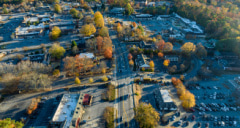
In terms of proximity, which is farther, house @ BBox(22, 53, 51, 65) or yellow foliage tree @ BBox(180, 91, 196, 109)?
house @ BBox(22, 53, 51, 65)

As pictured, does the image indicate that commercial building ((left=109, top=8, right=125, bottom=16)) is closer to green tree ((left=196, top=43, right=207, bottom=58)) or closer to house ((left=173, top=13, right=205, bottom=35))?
house ((left=173, top=13, right=205, bottom=35))

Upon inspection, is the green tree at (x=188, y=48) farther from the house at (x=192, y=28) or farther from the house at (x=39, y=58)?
the house at (x=39, y=58)

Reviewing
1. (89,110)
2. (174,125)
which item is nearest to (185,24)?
(174,125)

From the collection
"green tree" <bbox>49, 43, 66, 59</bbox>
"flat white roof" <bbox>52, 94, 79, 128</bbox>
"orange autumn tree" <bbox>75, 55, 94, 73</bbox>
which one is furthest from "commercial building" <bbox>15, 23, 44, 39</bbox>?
"flat white roof" <bbox>52, 94, 79, 128</bbox>

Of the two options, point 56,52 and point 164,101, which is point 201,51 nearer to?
point 164,101

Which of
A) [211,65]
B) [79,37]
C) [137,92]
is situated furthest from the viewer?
[79,37]

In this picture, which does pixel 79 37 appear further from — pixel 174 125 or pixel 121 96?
pixel 174 125

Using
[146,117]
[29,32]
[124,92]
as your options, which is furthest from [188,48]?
[29,32]
